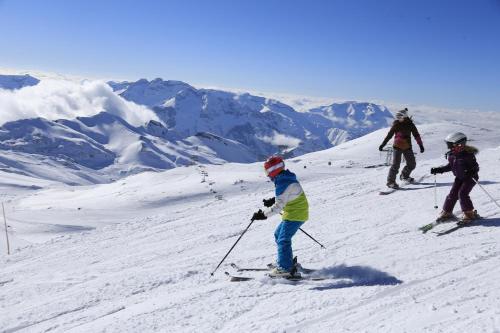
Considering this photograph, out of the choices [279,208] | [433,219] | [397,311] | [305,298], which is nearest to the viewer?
[397,311]

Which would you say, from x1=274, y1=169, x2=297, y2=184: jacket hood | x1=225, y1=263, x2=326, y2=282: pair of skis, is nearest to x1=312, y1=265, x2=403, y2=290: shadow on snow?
x1=225, y1=263, x2=326, y2=282: pair of skis

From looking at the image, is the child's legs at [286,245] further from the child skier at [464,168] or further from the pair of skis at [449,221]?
the child skier at [464,168]

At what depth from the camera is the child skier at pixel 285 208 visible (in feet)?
23.1

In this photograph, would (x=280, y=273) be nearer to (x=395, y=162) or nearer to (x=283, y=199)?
(x=283, y=199)


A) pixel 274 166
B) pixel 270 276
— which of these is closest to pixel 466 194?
pixel 274 166

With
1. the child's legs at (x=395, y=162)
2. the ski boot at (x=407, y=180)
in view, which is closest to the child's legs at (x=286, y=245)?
the child's legs at (x=395, y=162)

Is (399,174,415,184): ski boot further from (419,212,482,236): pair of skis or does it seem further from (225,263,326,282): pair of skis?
(225,263,326,282): pair of skis

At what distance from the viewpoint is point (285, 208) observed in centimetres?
719

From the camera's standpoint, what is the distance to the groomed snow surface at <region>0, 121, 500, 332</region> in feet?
17.7

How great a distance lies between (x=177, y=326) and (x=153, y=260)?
423 centimetres

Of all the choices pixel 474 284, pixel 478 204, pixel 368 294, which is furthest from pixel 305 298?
pixel 478 204

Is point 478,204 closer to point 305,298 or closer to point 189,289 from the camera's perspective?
point 305,298

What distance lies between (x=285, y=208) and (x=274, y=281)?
3.78 ft

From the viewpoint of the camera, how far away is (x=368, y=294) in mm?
5941
